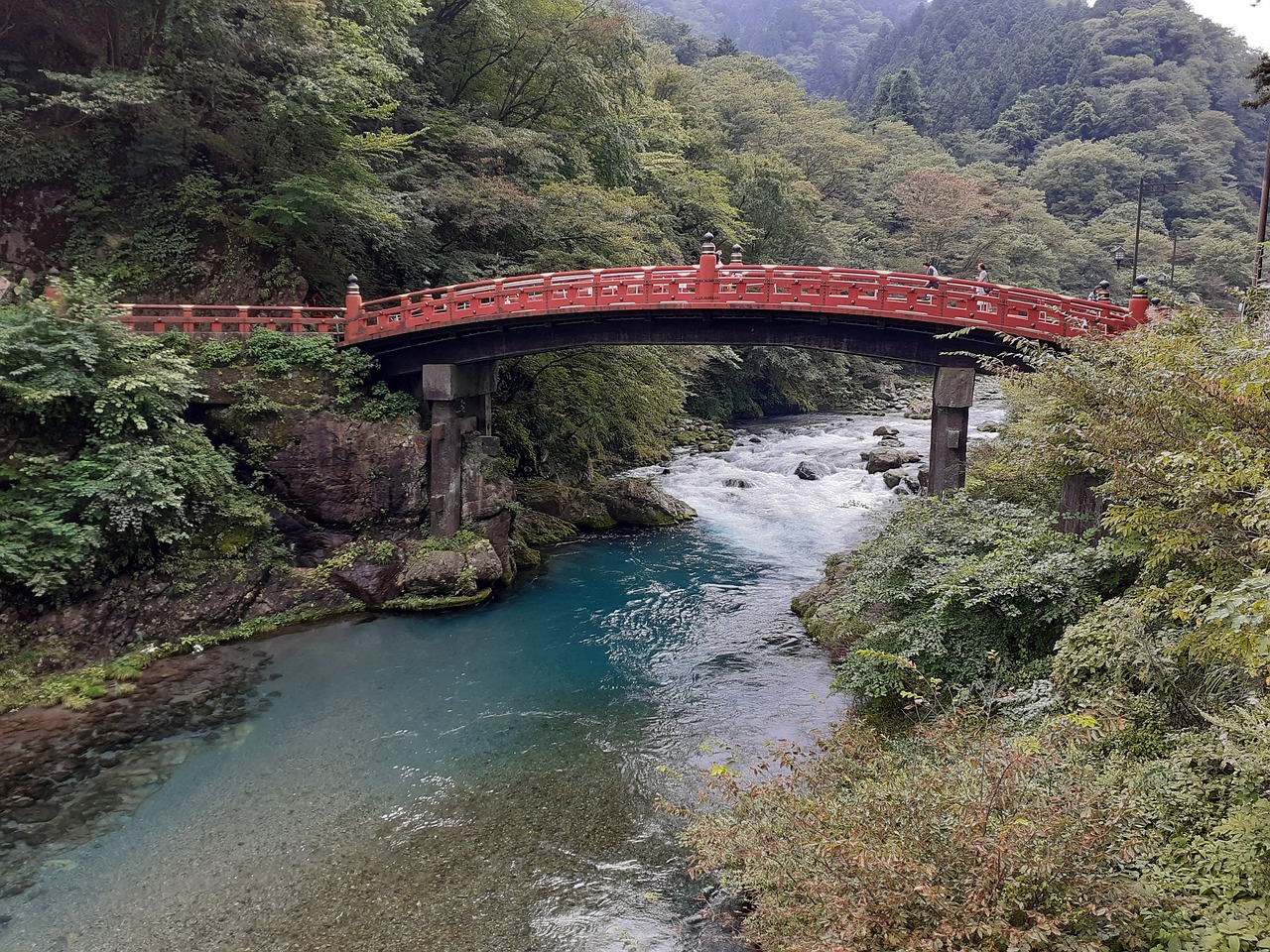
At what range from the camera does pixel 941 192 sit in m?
48.8

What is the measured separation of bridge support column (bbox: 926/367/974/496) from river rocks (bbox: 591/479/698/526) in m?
9.63

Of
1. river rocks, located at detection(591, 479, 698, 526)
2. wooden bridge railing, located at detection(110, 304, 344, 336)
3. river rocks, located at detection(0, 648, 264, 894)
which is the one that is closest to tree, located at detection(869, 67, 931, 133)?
river rocks, located at detection(591, 479, 698, 526)

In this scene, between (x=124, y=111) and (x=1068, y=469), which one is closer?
(x=1068, y=469)

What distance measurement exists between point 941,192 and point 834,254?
15294 mm

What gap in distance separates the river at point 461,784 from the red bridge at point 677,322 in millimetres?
4613

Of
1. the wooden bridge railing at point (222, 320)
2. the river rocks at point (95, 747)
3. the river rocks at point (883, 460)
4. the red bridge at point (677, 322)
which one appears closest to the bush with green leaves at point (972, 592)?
the red bridge at point (677, 322)

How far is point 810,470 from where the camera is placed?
90.3ft

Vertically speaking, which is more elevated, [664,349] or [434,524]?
[664,349]

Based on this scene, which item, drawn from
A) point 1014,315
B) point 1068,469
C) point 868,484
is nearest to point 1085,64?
point 868,484

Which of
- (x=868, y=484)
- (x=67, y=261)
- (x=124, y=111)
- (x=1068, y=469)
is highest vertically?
(x=124, y=111)

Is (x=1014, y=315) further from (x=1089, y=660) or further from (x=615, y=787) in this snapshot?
(x=615, y=787)

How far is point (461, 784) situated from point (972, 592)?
24.2 ft

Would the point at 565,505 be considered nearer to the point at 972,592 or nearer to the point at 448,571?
the point at 448,571

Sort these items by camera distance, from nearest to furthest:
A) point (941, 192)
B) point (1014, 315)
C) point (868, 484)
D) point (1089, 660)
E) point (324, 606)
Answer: point (1089, 660) < point (1014, 315) < point (324, 606) < point (868, 484) < point (941, 192)
